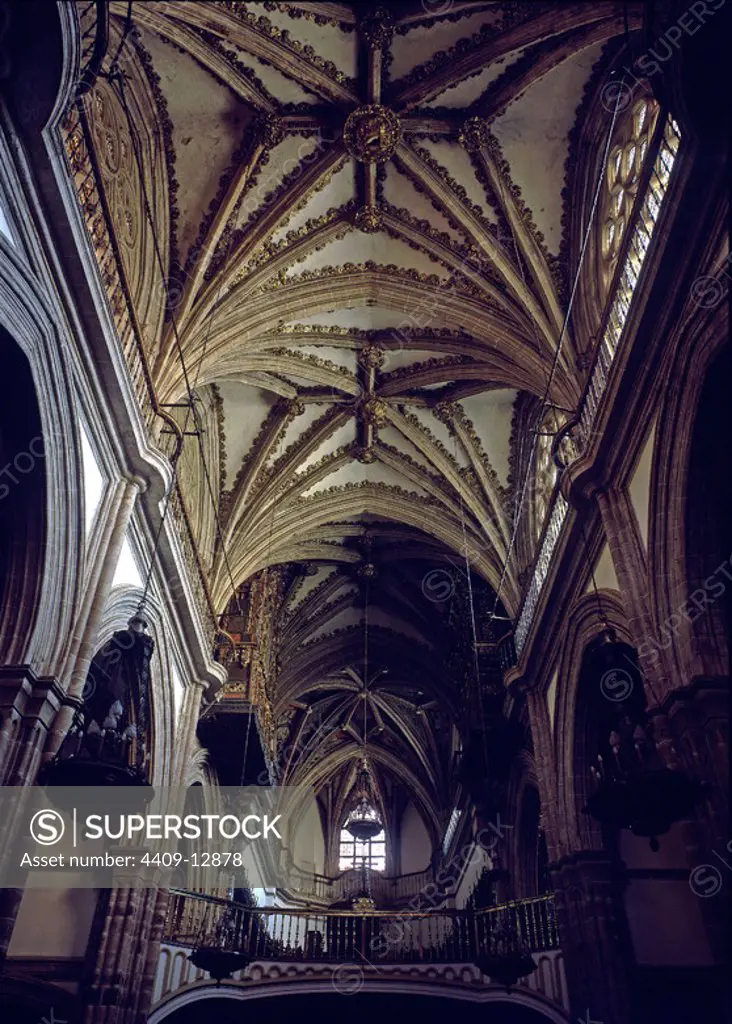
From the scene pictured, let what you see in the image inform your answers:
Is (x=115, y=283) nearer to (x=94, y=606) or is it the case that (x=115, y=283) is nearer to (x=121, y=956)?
(x=94, y=606)

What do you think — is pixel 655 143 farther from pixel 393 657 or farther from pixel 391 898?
pixel 391 898

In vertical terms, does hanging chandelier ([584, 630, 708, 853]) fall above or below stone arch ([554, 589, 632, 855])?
below

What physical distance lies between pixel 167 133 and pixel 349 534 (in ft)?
30.6

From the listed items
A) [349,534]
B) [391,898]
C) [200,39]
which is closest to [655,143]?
[200,39]

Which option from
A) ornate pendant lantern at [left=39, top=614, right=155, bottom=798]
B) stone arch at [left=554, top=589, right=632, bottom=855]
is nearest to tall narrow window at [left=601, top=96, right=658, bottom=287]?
stone arch at [left=554, top=589, right=632, bottom=855]

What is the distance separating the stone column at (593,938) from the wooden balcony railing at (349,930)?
5.73 ft

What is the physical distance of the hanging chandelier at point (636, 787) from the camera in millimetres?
6285

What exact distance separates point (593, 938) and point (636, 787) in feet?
15.2

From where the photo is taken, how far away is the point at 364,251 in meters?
12.8

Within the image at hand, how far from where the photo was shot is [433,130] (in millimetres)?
11305

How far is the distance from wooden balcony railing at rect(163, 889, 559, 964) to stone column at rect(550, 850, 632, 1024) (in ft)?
5.73

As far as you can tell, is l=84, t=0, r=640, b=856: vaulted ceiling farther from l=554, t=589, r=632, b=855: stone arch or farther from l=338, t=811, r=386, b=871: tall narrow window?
l=338, t=811, r=386, b=871: tall narrow window

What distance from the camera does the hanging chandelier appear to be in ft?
20.6

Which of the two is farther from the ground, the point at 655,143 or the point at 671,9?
the point at 655,143
